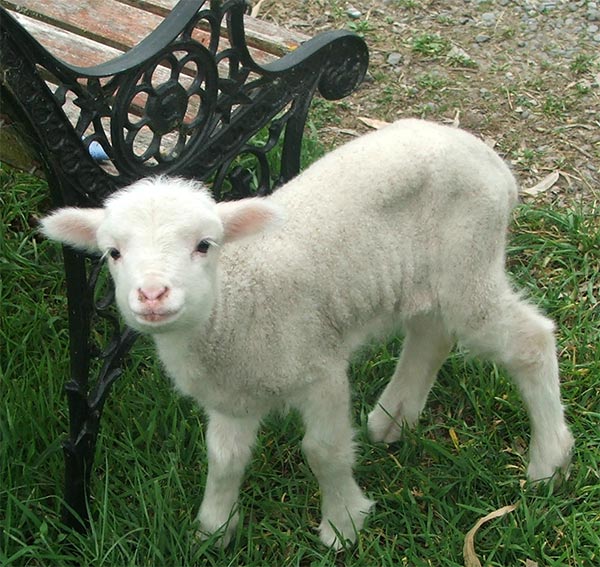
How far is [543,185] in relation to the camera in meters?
4.91

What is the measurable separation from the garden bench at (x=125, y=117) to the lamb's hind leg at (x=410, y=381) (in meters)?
0.81

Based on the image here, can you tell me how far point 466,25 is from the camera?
6.04 metres

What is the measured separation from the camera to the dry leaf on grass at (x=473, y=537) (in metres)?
3.21

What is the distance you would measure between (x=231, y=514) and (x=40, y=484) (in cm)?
69

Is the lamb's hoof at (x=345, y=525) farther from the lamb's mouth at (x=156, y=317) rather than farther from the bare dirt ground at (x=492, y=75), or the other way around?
the bare dirt ground at (x=492, y=75)

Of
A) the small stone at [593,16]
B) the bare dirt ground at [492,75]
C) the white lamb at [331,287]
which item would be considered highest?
the white lamb at [331,287]

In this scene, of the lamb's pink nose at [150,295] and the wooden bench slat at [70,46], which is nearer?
the lamb's pink nose at [150,295]

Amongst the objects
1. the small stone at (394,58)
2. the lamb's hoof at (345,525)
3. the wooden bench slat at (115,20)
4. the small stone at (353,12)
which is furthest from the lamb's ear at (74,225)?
the small stone at (353,12)

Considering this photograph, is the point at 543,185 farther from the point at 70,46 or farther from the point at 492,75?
the point at 70,46

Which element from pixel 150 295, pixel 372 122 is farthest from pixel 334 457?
pixel 372 122

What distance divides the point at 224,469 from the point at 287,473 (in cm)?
52

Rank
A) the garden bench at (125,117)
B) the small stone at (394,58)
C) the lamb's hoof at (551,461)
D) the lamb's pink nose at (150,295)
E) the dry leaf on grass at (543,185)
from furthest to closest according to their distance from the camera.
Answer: the small stone at (394,58) → the dry leaf on grass at (543,185) → the lamb's hoof at (551,461) → the garden bench at (125,117) → the lamb's pink nose at (150,295)

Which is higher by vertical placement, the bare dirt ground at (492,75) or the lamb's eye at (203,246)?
the lamb's eye at (203,246)

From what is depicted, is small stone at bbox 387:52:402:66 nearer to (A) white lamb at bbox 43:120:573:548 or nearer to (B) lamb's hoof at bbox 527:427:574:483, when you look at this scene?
(A) white lamb at bbox 43:120:573:548
